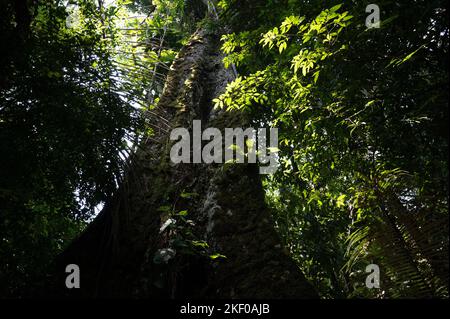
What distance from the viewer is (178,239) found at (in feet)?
8.89

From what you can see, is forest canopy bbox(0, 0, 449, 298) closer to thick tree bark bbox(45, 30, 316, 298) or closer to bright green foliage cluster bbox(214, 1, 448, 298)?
bright green foliage cluster bbox(214, 1, 448, 298)

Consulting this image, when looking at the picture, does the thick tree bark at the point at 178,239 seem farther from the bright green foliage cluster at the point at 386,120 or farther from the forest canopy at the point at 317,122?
the bright green foliage cluster at the point at 386,120

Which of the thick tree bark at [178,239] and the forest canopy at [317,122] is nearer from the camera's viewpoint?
the forest canopy at [317,122]

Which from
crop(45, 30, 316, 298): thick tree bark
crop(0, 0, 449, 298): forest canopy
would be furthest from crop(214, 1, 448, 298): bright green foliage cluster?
crop(45, 30, 316, 298): thick tree bark

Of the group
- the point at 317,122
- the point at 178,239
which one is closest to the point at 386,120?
the point at 317,122

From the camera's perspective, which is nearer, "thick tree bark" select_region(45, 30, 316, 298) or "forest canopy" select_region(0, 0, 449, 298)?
"forest canopy" select_region(0, 0, 449, 298)

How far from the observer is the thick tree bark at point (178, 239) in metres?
2.53

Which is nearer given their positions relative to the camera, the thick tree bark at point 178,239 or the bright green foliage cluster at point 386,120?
the bright green foliage cluster at point 386,120

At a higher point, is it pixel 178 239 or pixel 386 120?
pixel 386 120

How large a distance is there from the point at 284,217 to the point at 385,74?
3408mm

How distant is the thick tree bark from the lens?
2.53 metres

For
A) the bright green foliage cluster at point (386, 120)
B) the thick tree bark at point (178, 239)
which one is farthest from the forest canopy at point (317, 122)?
the thick tree bark at point (178, 239)

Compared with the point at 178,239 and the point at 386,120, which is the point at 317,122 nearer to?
the point at 386,120
